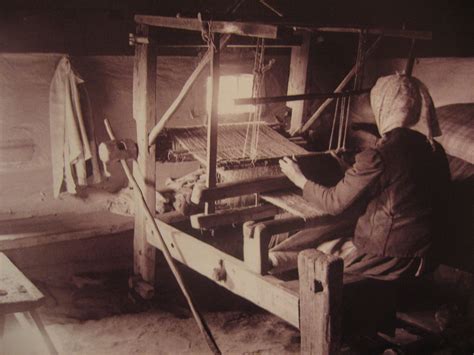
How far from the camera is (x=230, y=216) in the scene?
4.61m

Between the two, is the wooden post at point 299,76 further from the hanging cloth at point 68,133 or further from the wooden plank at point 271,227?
the hanging cloth at point 68,133

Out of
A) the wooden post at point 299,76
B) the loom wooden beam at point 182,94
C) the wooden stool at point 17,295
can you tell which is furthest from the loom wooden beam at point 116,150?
the wooden post at point 299,76

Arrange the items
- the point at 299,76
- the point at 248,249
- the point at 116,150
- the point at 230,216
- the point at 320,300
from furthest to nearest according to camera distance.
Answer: the point at 299,76 < the point at 116,150 < the point at 230,216 < the point at 248,249 < the point at 320,300

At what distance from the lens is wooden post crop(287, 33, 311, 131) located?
18.1 ft

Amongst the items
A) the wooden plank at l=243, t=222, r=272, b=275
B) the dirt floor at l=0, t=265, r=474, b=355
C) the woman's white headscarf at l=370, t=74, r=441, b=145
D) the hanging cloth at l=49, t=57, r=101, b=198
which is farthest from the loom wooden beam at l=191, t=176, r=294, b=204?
the hanging cloth at l=49, t=57, r=101, b=198

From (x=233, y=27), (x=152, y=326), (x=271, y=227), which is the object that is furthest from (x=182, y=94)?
(x=152, y=326)

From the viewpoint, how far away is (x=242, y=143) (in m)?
5.02

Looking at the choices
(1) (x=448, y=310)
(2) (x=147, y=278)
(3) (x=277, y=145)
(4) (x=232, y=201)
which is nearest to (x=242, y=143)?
(3) (x=277, y=145)

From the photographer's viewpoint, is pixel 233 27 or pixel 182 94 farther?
pixel 182 94

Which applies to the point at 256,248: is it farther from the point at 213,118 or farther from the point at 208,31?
the point at 208,31

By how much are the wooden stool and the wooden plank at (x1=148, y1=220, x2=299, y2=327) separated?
145 cm

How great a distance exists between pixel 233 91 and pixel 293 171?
293 centimetres

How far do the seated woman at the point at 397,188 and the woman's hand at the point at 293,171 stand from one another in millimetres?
288

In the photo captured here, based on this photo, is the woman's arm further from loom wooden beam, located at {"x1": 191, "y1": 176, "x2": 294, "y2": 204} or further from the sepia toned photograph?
loom wooden beam, located at {"x1": 191, "y1": 176, "x2": 294, "y2": 204}
